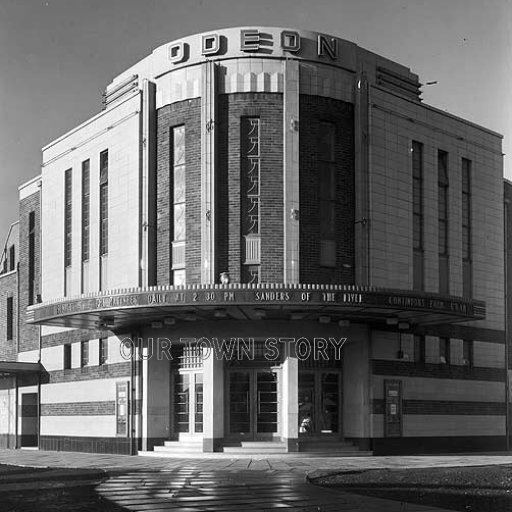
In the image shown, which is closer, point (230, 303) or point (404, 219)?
point (230, 303)

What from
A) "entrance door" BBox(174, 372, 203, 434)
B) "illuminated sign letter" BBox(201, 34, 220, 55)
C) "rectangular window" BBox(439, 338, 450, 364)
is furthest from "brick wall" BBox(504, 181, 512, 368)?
"illuminated sign letter" BBox(201, 34, 220, 55)

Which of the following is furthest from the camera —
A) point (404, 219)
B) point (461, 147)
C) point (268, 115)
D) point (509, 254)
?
point (509, 254)

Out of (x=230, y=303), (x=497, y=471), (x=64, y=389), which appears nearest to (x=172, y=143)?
(x=230, y=303)

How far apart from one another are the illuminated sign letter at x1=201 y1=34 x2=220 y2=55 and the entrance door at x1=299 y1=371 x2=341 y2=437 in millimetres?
10480

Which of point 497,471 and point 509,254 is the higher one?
point 509,254

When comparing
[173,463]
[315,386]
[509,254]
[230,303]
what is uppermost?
[509,254]

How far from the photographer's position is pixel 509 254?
37.9 meters

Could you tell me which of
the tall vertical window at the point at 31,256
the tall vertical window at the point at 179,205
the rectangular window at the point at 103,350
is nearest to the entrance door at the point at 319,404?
the tall vertical window at the point at 179,205

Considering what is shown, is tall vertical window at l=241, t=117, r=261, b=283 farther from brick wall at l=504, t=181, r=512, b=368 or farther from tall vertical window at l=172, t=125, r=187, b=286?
brick wall at l=504, t=181, r=512, b=368

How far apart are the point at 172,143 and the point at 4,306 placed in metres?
15.9

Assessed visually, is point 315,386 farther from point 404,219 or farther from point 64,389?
point 64,389

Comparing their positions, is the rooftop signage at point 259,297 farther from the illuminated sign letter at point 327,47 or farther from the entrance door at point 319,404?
the illuminated sign letter at point 327,47

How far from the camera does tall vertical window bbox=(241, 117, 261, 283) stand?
96.0 ft

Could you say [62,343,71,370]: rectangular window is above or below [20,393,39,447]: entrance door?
above
